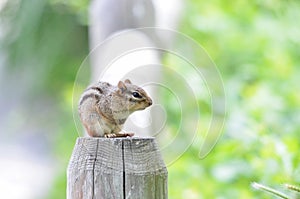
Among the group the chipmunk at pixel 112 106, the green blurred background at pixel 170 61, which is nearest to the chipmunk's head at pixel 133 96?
the chipmunk at pixel 112 106

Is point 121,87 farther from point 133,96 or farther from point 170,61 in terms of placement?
point 170,61

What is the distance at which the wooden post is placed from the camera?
1.17 metres

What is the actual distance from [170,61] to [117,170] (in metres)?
1.90

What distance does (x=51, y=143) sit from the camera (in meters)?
4.79

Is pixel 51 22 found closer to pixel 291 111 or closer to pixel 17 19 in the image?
pixel 17 19

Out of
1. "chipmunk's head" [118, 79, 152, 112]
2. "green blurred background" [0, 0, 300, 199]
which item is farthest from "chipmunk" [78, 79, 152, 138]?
"green blurred background" [0, 0, 300, 199]

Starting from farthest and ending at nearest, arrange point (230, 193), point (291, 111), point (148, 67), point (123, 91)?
point (291, 111), point (230, 193), point (148, 67), point (123, 91)

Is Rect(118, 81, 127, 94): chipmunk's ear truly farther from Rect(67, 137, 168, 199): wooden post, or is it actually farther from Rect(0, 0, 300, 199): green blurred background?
Rect(0, 0, 300, 199): green blurred background

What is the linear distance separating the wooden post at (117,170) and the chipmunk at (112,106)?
7 centimetres

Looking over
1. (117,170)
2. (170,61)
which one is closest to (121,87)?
(117,170)

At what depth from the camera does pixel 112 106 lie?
4.19 ft

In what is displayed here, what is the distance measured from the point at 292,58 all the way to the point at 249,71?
30 centimetres

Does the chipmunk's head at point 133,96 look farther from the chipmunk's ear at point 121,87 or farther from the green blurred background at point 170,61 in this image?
the green blurred background at point 170,61

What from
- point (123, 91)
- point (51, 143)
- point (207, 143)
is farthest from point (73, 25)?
point (123, 91)
